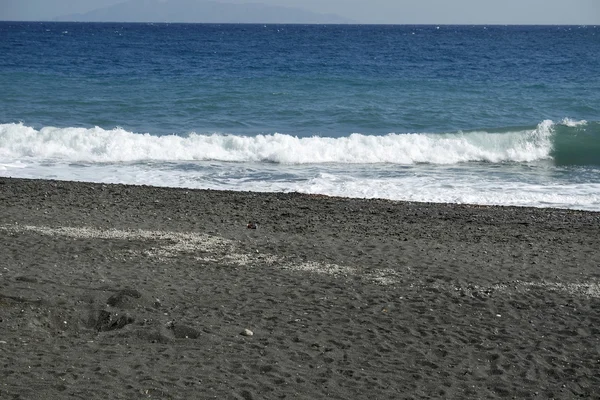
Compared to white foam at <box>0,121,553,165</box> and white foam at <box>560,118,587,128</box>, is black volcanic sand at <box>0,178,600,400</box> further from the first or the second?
white foam at <box>560,118,587,128</box>

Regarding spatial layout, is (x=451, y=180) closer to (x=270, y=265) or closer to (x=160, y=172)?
(x=160, y=172)

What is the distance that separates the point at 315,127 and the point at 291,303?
53.3 feet

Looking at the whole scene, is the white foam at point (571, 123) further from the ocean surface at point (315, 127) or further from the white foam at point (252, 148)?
the white foam at point (252, 148)

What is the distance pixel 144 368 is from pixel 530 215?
804 centimetres

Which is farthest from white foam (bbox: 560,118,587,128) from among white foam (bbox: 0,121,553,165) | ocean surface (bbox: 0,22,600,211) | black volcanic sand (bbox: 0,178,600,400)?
black volcanic sand (bbox: 0,178,600,400)

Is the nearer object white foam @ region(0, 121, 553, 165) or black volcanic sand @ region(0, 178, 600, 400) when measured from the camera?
black volcanic sand @ region(0, 178, 600, 400)

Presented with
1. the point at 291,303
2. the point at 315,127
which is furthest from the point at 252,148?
the point at 291,303

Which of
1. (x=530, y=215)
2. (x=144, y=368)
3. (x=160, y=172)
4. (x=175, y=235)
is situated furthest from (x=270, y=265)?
(x=160, y=172)

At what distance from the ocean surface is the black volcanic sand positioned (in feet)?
12.0

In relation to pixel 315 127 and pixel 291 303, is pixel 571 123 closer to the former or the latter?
pixel 315 127

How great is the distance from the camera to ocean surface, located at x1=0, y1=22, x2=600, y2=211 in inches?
639

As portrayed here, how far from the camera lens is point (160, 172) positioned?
661 inches

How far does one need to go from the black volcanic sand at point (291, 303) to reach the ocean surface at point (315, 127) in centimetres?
365

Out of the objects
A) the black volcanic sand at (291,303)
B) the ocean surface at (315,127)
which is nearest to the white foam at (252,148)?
the ocean surface at (315,127)
